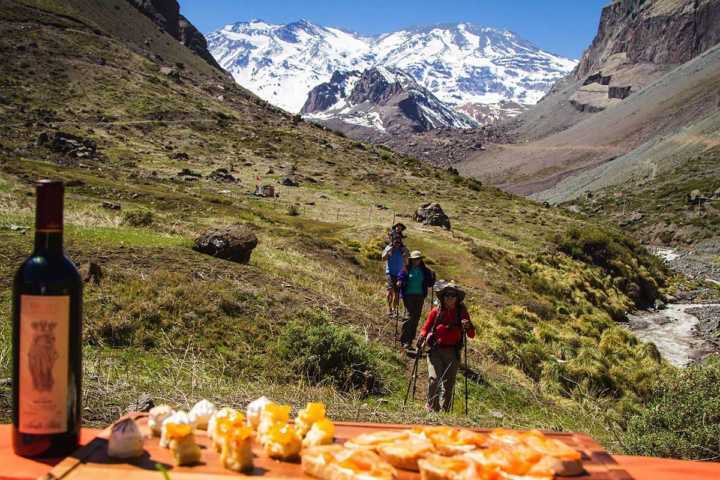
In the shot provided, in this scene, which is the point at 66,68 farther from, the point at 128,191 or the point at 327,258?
the point at 327,258

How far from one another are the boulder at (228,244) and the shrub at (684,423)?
33.8 ft

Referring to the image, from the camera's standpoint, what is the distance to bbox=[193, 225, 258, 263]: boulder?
655 inches

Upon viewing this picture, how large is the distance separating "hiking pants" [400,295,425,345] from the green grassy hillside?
542 mm

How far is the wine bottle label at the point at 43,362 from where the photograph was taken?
2492 mm

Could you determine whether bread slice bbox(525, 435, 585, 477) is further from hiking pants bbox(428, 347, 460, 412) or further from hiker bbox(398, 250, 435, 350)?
hiker bbox(398, 250, 435, 350)

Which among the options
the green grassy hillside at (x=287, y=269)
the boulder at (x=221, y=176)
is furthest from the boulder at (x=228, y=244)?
the boulder at (x=221, y=176)

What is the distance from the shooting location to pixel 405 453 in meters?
2.47

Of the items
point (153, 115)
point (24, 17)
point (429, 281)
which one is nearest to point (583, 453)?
point (429, 281)

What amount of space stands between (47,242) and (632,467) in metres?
2.48

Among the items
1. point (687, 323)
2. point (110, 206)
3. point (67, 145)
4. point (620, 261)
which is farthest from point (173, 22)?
point (687, 323)

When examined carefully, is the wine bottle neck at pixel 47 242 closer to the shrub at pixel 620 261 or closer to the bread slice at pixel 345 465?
the bread slice at pixel 345 465

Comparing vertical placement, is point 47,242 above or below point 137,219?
above

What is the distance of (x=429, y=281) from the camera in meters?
14.0

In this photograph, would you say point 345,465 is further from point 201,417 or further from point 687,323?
point 687,323
